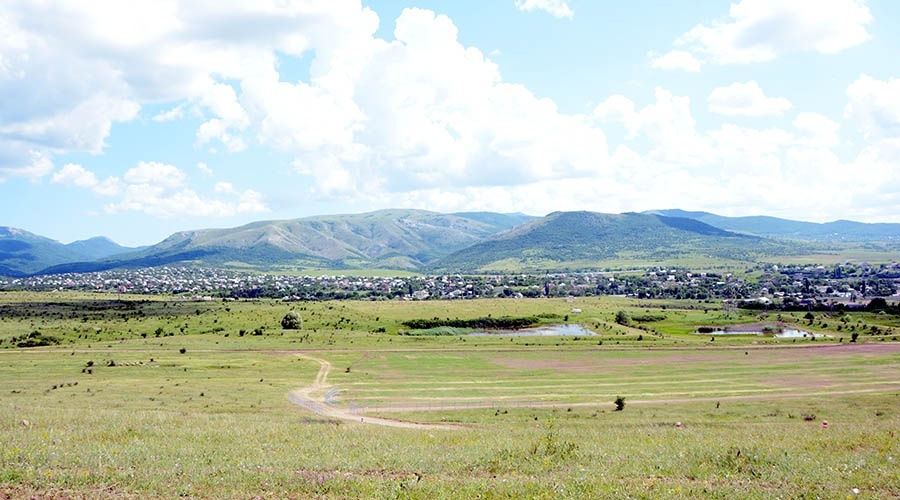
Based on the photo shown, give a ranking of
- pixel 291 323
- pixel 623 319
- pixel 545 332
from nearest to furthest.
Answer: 1. pixel 291 323
2. pixel 545 332
3. pixel 623 319

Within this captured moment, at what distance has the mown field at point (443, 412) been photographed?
57.8 ft

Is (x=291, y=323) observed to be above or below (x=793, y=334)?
above

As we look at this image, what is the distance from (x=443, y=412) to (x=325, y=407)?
1131cm

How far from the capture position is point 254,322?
5468 inches

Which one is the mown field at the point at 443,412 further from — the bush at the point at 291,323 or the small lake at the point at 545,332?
the small lake at the point at 545,332

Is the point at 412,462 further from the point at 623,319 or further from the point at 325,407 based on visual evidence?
the point at 623,319

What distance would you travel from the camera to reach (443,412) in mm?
49250

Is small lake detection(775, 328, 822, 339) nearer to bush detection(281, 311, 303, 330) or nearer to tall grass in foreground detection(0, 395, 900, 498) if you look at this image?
tall grass in foreground detection(0, 395, 900, 498)

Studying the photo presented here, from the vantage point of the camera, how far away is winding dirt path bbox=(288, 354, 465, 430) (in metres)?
43.1

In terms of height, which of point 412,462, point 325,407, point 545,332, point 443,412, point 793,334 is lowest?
point 545,332

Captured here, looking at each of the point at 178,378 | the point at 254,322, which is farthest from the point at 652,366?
the point at 254,322

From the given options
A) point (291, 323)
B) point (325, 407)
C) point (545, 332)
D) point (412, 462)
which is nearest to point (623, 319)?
point (545, 332)

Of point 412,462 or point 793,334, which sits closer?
point 412,462

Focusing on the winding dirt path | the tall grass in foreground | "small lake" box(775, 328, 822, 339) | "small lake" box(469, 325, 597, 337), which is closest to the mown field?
the tall grass in foreground
